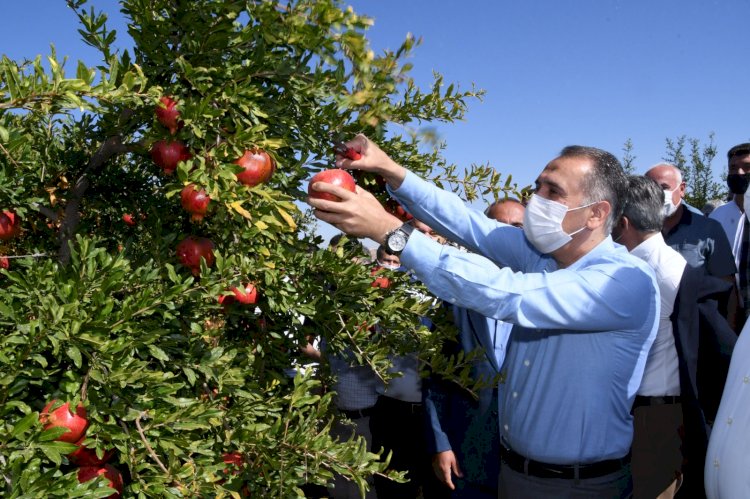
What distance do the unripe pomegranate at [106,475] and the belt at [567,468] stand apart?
1603 mm

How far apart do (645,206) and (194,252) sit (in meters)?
2.89

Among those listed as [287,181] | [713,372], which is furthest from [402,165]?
[713,372]

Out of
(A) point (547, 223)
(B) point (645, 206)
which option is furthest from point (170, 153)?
(B) point (645, 206)

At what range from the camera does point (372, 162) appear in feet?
6.91

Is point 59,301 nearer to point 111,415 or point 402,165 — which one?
point 111,415

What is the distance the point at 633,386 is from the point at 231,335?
5.27 feet

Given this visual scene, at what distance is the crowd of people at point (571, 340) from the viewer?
7.02 ft

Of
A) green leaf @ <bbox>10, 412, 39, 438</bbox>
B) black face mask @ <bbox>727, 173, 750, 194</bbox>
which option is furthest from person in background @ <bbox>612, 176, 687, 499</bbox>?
green leaf @ <bbox>10, 412, 39, 438</bbox>

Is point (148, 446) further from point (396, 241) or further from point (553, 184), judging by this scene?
point (553, 184)

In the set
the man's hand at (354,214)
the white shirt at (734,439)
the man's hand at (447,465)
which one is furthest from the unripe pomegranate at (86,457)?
the man's hand at (447,465)

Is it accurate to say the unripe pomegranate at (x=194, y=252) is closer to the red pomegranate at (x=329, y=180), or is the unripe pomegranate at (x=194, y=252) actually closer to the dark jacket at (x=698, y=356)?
the red pomegranate at (x=329, y=180)

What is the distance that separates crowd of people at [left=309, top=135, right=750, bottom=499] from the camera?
2141 millimetres

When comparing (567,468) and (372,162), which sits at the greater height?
(372,162)

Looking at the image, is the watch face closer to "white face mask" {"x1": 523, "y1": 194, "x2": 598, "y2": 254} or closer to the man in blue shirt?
the man in blue shirt
